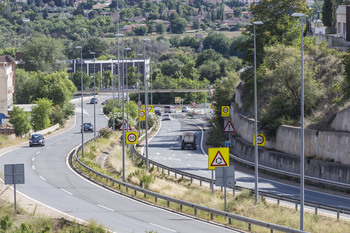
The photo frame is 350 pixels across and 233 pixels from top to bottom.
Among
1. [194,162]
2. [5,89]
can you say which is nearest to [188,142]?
[194,162]

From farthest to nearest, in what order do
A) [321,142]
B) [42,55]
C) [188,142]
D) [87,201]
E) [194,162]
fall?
[42,55] → [188,142] → [194,162] → [321,142] → [87,201]

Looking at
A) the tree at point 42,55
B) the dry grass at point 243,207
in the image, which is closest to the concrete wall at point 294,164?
the dry grass at point 243,207

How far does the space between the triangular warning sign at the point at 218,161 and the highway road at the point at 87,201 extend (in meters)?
2.37

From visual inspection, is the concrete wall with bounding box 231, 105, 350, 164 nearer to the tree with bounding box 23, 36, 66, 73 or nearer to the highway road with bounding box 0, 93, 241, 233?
the highway road with bounding box 0, 93, 241, 233

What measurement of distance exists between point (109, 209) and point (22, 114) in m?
47.8

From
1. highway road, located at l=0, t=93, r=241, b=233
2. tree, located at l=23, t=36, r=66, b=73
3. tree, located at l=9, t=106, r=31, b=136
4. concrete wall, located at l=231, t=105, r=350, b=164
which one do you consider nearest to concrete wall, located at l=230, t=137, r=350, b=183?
concrete wall, located at l=231, t=105, r=350, b=164

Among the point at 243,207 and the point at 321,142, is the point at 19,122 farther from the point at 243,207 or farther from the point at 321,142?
the point at 243,207

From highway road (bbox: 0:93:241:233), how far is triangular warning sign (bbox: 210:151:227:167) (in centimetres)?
237

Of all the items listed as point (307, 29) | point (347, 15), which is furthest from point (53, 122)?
point (347, 15)

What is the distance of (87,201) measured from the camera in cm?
3192

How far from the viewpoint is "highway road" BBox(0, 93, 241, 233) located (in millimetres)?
25719

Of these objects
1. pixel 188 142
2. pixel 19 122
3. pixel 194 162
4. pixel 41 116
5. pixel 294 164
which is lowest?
pixel 194 162

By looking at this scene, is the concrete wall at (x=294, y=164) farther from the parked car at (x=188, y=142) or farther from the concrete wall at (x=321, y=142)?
the parked car at (x=188, y=142)

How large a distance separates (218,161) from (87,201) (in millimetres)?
7286
